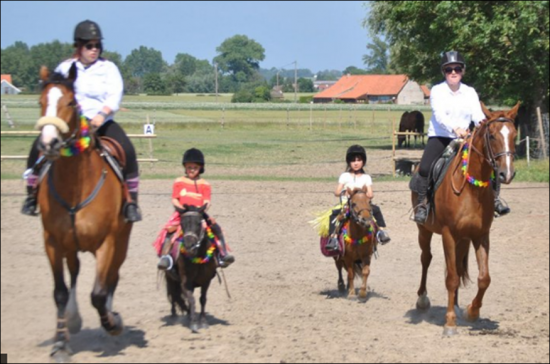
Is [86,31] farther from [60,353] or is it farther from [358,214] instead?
[358,214]

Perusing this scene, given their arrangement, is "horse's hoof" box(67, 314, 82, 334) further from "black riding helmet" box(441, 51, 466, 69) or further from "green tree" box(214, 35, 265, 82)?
"green tree" box(214, 35, 265, 82)

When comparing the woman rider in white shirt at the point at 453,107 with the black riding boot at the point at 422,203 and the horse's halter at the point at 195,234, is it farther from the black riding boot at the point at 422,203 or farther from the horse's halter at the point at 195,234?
the horse's halter at the point at 195,234

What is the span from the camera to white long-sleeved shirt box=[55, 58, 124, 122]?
8023 millimetres

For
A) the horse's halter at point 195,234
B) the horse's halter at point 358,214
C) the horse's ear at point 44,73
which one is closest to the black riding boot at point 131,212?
the horse's halter at point 195,234

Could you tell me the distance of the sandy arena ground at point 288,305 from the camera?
25.9 ft

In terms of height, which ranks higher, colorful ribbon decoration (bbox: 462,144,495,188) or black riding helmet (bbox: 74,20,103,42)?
black riding helmet (bbox: 74,20,103,42)

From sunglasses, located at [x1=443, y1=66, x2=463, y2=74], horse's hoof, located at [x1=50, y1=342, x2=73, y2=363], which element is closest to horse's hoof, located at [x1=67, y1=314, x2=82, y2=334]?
horse's hoof, located at [x1=50, y1=342, x2=73, y2=363]

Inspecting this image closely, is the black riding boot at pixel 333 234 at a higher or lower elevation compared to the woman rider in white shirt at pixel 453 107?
lower

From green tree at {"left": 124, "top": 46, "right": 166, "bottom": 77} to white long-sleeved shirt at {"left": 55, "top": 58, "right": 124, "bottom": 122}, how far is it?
22.8m

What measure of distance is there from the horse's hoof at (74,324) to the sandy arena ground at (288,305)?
9 centimetres

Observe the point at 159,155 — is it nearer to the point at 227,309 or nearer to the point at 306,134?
the point at 306,134

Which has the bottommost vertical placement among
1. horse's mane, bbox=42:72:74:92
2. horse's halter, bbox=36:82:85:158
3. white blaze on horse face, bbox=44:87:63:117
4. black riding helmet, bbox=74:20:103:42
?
horse's halter, bbox=36:82:85:158

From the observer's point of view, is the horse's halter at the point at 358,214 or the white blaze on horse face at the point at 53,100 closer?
the white blaze on horse face at the point at 53,100

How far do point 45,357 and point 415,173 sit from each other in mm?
5313
